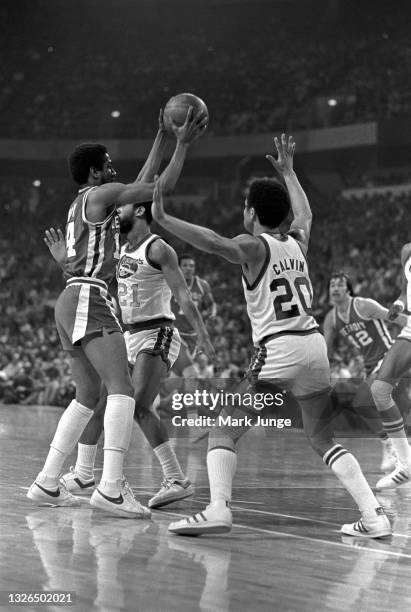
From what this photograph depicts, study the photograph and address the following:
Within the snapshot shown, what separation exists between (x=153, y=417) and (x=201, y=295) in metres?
6.56

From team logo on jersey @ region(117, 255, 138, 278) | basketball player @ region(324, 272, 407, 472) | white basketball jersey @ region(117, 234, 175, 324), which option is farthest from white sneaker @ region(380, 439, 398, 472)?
team logo on jersey @ region(117, 255, 138, 278)

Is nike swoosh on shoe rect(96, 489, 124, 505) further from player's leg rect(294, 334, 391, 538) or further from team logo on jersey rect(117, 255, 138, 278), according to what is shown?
team logo on jersey rect(117, 255, 138, 278)

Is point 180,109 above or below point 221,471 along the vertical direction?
above

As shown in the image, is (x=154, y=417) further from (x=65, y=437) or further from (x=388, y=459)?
(x=388, y=459)

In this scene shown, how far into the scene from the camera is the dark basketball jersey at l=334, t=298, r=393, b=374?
10961 mm

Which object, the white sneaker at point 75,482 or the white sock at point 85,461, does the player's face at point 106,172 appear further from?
the white sneaker at point 75,482

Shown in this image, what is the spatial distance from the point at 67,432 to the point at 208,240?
1858 mm

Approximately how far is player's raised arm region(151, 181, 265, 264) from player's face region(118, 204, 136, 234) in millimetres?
1596

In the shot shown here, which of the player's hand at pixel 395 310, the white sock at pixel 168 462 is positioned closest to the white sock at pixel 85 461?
the white sock at pixel 168 462

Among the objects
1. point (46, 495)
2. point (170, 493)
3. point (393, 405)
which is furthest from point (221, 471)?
point (393, 405)

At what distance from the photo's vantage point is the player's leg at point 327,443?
18.2 feet

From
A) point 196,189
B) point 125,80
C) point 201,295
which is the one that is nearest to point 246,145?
point 196,189

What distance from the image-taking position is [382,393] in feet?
27.6

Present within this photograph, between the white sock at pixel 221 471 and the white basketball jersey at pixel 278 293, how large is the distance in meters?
0.68
